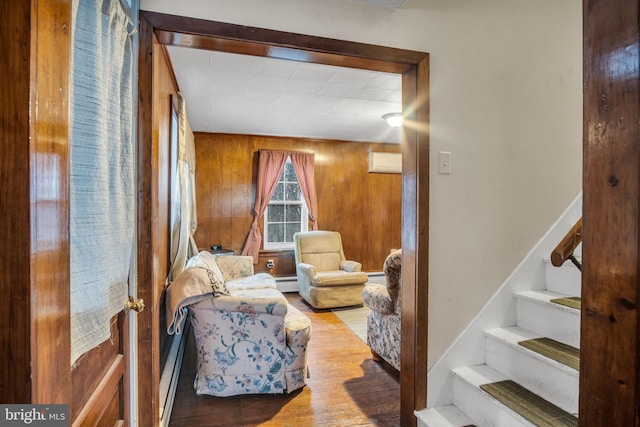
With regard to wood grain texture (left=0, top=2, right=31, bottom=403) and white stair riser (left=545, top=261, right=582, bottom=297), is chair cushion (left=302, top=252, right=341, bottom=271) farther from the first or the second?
wood grain texture (left=0, top=2, right=31, bottom=403)

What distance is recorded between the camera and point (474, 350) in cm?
189

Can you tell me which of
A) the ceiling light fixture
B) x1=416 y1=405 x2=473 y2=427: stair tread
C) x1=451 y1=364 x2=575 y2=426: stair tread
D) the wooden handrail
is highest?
the ceiling light fixture

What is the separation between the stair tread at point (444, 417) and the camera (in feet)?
5.50

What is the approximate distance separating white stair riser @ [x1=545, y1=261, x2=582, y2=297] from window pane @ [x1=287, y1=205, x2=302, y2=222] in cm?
387

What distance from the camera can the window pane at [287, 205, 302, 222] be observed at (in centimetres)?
542

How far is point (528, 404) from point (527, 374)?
0.58ft

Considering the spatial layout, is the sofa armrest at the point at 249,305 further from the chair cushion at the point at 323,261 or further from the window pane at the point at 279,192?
the window pane at the point at 279,192

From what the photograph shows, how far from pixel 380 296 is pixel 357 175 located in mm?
3187

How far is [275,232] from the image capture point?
17.6 ft

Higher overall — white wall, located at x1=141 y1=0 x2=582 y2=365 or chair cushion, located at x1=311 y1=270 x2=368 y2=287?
white wall, located at x1=141 y1=0 x2=582 y2=365

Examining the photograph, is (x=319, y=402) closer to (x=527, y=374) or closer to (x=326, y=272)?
(x=527, y=374)

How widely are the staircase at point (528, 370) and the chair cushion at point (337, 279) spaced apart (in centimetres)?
252

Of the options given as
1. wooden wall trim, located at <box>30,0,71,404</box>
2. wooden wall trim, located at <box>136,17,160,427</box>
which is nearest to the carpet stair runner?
wooden wall trim, located at <box>136,17,160,427</box>

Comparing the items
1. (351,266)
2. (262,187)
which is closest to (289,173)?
(262,187)
